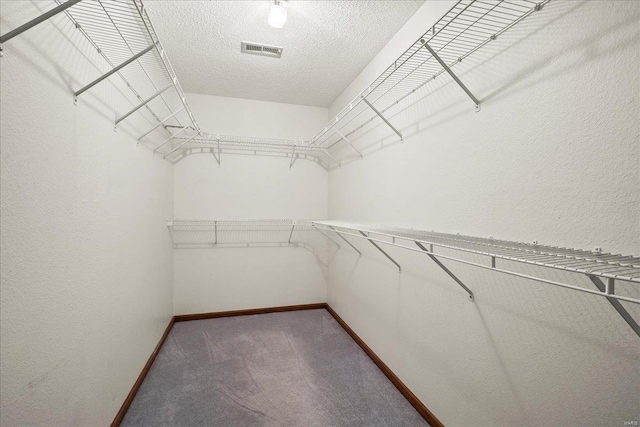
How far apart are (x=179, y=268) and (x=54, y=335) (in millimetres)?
2012

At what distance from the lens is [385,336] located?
2070mm

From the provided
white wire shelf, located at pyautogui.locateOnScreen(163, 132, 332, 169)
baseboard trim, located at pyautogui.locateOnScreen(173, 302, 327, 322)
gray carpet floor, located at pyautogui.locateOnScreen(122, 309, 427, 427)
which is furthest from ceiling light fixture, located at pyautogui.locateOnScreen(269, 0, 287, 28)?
baseboard trim, located at pyautogui.locateOnScreen(173, 302, 327, 322)

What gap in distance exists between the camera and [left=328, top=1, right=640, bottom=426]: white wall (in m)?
0.80

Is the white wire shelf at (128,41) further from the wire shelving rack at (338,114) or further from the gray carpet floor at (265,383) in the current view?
the gray carpet floor at (265,383)

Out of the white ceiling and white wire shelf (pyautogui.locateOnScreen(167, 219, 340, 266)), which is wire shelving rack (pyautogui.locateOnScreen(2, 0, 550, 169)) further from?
white wire shelf (pyautogui.locateOnScreen(167, 219, 340, 266))

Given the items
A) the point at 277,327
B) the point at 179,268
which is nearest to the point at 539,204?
the point at 277,327

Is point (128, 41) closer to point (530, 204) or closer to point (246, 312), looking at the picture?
point (530, 204)

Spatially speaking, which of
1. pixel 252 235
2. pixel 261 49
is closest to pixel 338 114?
pixel 261 49

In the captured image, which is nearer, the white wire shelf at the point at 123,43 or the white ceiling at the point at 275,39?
the white wire shelf at the point at 123,43

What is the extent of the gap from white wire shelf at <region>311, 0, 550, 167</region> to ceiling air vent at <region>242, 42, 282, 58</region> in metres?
0.84

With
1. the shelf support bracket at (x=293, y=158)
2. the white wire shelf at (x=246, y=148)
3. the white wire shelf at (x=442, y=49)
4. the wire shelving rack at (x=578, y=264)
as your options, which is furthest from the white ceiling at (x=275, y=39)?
the wire shelving rack at (x=578, y=264)

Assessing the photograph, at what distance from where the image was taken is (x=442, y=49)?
1.36 metres

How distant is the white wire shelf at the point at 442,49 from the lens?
105 cm

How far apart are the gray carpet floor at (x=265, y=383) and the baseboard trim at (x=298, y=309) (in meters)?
0.04
